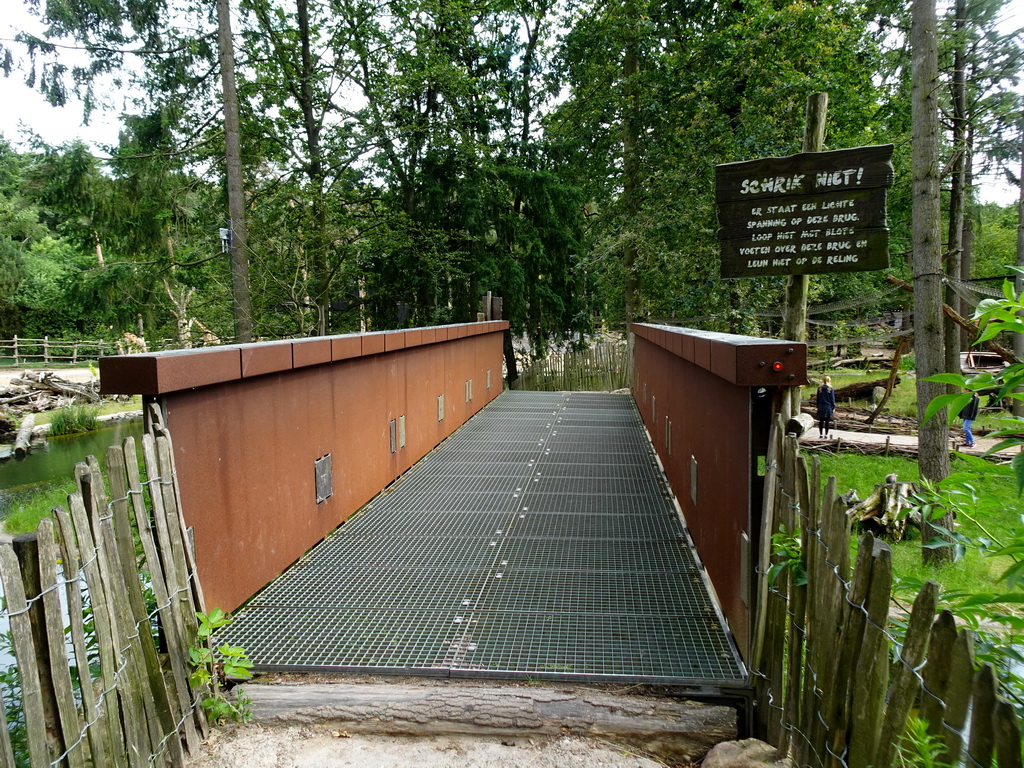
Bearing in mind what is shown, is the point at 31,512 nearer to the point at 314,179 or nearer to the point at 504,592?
the point at 314,179

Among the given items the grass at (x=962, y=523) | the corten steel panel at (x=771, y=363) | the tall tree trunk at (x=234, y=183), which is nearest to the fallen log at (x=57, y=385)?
the tall tree trunk at (x=234, y=183)

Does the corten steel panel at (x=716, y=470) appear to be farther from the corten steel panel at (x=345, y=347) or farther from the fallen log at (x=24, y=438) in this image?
the fallen log at (x=24, y=438)

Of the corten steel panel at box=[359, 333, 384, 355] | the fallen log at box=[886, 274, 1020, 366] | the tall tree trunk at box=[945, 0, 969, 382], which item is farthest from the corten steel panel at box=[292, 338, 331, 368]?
the tall tree trunk at box=[945, 0, 969, 382]

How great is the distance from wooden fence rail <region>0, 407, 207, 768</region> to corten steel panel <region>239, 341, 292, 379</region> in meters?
0.85

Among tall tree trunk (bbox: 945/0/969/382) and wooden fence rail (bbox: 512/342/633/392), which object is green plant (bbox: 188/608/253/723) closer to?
tall tree trunk (bbox: 945/0/969/382)

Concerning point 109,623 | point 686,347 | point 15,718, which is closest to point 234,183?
point 686,347

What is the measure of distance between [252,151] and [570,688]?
14.9m

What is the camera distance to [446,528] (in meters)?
5.26

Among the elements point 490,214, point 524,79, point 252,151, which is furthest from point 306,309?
point 524,79

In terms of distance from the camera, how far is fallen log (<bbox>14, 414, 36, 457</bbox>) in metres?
15.5

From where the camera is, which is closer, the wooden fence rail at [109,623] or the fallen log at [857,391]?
the wooden fence rail at [109,623]

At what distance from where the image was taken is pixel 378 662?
316 cm

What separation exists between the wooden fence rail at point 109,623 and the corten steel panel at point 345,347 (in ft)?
7.11

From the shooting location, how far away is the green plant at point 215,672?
2742 millimetres
